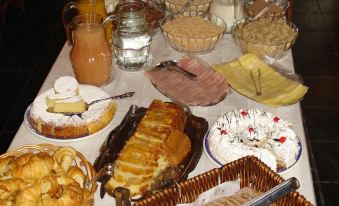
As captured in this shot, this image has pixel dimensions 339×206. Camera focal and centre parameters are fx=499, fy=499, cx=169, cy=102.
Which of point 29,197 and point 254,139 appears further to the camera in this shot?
point 254,139

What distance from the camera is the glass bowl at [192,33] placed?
1661mm

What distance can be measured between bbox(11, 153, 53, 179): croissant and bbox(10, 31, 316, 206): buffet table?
0.47 feet

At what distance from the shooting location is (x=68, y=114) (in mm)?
1310

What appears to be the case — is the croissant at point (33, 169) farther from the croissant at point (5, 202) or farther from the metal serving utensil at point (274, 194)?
the metal serving utensil at point (274, 194)

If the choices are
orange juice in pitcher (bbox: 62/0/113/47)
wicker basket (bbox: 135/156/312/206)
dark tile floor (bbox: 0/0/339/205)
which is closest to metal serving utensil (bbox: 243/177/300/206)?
wicker basket (bbox: 135/156/312/206)

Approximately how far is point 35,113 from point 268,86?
693 mm

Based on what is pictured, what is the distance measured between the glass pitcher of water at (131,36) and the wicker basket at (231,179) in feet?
2.13

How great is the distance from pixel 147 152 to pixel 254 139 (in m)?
0.26

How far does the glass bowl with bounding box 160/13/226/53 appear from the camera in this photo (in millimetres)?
1661

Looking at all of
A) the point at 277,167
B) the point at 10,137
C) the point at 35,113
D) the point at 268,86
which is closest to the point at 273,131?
the point at 277,167

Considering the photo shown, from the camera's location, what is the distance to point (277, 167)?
116 cm

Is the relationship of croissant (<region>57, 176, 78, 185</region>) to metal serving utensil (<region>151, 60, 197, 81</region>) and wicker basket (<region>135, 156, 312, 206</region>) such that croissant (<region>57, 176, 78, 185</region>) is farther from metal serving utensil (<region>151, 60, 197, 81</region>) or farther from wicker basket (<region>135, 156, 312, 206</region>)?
metal serving utensil (<region>151, 60, 197, 81</region>)

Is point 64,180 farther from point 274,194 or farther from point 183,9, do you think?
point 183,9

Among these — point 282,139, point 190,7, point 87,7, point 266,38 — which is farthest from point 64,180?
point 190,7
